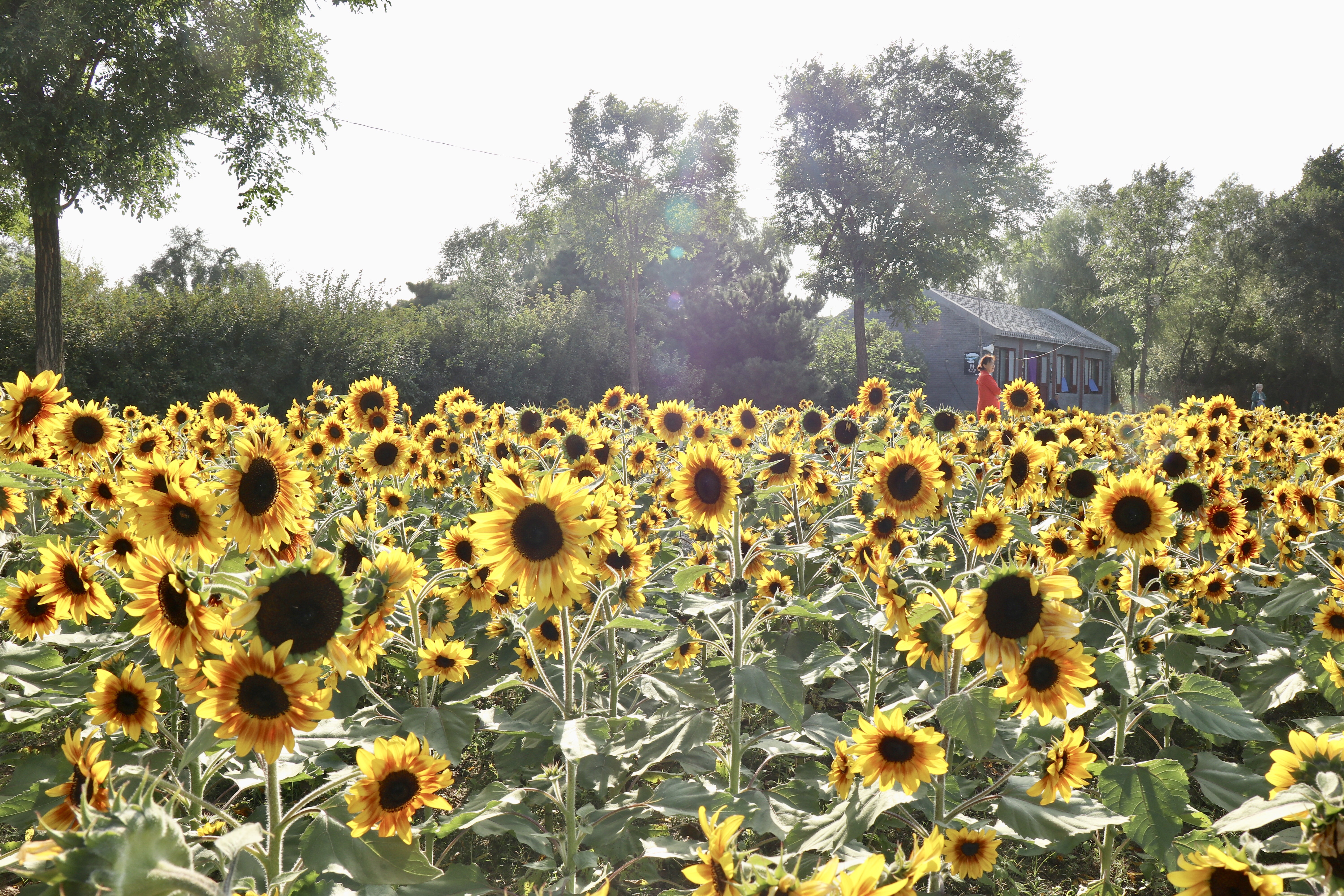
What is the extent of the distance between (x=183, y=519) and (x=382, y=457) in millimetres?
3824

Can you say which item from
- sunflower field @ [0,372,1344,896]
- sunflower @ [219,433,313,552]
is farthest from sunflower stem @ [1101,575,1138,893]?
sunflower @ [219,433,313,552]

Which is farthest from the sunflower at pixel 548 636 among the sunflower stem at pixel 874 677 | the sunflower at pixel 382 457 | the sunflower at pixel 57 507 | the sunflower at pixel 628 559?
the sunflower at pixel 382 457

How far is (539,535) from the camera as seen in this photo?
1.99 m

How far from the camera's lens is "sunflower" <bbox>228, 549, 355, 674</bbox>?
1.47 metres

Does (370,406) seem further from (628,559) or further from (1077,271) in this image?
(1077,271)

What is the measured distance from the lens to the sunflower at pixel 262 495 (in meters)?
1.92

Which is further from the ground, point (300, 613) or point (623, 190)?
point (623, 190)

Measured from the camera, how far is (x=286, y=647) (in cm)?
144

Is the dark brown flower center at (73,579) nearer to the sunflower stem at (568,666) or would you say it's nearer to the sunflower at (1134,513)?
the sunflower stem at (568,666)

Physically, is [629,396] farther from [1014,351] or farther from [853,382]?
[1014,351]

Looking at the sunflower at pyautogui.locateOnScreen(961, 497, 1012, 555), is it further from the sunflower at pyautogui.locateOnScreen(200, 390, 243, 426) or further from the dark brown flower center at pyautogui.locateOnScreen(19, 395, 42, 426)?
the sunflower at pyautogui.locateOnScreen(200, 390, 243, 426)

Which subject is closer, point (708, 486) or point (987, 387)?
point (708, 486)

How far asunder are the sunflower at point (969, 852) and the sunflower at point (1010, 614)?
718mm

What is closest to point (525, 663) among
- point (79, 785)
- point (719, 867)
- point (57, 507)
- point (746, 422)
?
point (79, 785)
